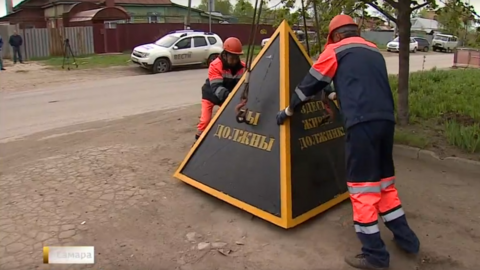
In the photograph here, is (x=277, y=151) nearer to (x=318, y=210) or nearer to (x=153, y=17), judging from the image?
(x=318, y=210)

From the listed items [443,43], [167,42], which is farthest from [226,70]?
[443,43]

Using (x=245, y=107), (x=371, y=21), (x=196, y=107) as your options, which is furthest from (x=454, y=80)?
(x=245, y=107)

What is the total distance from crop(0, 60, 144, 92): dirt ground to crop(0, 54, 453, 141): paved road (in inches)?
52.6

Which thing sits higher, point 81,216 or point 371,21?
point 371,21

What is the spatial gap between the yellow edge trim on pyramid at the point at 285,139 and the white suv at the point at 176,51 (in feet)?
49.2

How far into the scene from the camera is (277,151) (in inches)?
162

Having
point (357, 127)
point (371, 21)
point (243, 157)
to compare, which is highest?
point (371, 21)

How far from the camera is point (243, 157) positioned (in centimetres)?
439

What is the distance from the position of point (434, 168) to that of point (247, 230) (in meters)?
2.88

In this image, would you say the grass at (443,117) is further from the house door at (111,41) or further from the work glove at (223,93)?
the house door at (111,41)

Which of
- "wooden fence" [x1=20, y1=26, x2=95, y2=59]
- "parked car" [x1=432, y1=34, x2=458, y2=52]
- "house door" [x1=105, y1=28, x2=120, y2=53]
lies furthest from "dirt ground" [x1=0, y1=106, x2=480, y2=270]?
"parked car" [x1=432, y1=34, x2=458, y2=52]

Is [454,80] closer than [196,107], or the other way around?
[196,107]

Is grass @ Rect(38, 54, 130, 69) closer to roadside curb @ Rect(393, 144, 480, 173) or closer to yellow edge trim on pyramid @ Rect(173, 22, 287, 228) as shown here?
yellow edge trim on pyramid @ Rect(173, 22, 287, 228)

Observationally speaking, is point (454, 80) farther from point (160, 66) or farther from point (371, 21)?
point (160, 66)
